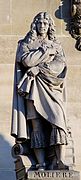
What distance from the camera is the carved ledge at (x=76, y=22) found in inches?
590

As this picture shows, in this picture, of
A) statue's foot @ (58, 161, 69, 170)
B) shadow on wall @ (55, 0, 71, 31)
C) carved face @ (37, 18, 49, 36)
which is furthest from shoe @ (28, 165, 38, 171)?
shadow on wall @ (55, 0, 71, 31)

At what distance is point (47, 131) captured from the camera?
11883 mm

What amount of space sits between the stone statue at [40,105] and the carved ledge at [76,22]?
3071 millimetres

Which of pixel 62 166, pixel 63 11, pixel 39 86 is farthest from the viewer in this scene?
pixel 63 11

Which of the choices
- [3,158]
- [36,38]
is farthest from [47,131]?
[3,158]

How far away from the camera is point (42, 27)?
12.1 m

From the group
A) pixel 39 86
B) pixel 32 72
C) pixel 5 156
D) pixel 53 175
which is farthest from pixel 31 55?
pixel 5 156

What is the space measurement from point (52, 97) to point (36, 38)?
0.98 m

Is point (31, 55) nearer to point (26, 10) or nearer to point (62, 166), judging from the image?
point (62, 166)

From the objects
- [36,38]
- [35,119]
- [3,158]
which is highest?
[36,38]

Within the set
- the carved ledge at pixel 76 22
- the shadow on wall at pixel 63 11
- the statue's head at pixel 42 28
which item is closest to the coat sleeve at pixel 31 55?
the statue's head at pixel 42 28

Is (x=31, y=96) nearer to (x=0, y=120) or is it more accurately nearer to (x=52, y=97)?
(x=52, y=97)

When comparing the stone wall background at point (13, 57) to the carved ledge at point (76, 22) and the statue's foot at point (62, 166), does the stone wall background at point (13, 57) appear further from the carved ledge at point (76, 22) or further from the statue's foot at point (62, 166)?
the statue's foot at point (62, 166)

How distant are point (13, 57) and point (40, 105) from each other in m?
3.33
